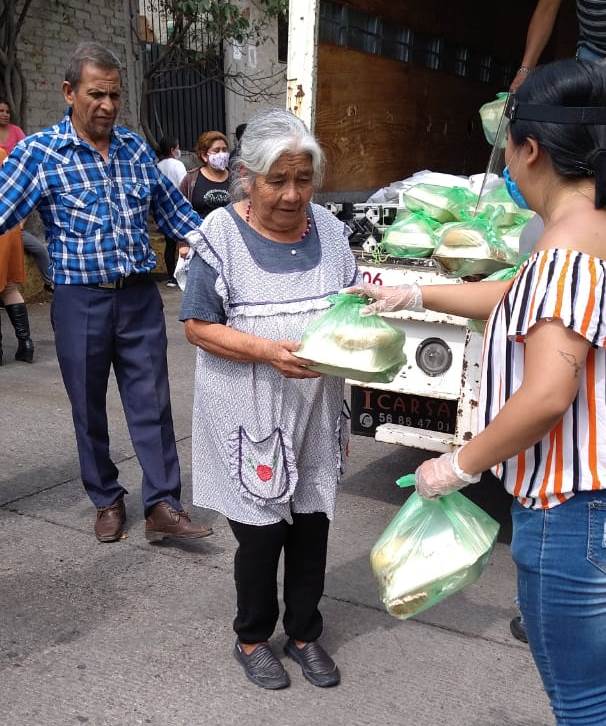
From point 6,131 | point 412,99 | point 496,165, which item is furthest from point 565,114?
point 6,131

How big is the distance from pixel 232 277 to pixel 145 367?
1338 mm

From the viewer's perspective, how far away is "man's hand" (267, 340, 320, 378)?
7.57 feet

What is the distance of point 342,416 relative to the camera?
107 inches

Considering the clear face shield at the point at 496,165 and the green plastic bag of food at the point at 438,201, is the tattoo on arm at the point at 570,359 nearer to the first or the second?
the green plastic bag of food at the point at 438,201

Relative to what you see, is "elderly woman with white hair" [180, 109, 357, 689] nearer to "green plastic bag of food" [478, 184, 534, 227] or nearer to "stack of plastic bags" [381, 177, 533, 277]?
"stack of plastic bags" [381, 177, 533, 277]

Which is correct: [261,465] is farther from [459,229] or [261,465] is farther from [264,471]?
[459,229]

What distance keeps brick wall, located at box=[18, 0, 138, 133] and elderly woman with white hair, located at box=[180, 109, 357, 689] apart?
8.92 meters

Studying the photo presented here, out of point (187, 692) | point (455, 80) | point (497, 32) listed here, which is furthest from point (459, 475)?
point (497, 32)

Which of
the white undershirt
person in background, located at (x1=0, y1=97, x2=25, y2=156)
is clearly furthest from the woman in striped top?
the white undershirt

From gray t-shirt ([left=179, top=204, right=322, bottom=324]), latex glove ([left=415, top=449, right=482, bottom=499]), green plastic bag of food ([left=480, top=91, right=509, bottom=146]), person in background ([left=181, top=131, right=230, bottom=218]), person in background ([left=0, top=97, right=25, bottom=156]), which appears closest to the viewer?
latex glove ([left=415, top=449, right=482, bottom=499])

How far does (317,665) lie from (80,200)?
2.02 meters

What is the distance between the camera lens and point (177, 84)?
13.0 m

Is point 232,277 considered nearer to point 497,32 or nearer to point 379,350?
point 379,350

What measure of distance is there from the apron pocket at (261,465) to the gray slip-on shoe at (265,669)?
592 millimetres
